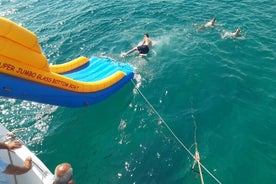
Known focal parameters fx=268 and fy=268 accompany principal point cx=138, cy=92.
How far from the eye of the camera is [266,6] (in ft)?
59.3

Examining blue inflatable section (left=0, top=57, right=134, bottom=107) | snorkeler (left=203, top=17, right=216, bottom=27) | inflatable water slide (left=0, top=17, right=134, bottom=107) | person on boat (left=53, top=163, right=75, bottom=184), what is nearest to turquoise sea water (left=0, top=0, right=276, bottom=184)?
snorkeler (left=203, top=17, right=216, bottom=27)

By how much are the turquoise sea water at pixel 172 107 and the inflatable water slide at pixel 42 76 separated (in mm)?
875

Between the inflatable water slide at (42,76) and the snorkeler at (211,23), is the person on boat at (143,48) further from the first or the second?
the snorkeler at (211,23)

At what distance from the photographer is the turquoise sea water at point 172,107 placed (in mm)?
9461

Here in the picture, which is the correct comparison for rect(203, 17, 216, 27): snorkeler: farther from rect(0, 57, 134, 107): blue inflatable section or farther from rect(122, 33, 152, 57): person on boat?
rect(0, 57, 134, 107): blue inflatable section

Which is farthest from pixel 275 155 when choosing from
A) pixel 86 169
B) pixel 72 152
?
pixel 72 152

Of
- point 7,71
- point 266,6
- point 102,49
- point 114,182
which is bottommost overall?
point 114,182

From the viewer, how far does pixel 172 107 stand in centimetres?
1183

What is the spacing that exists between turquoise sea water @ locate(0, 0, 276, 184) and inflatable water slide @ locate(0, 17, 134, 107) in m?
0.88

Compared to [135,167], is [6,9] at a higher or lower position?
higher

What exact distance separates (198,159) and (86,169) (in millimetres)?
3965

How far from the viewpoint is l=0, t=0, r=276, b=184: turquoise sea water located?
946 centimetres

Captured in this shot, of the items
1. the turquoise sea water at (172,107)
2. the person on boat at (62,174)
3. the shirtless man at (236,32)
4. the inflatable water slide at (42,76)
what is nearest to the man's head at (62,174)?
the person on boat at (62,174)

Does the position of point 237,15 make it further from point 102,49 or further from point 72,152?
point 72,152
